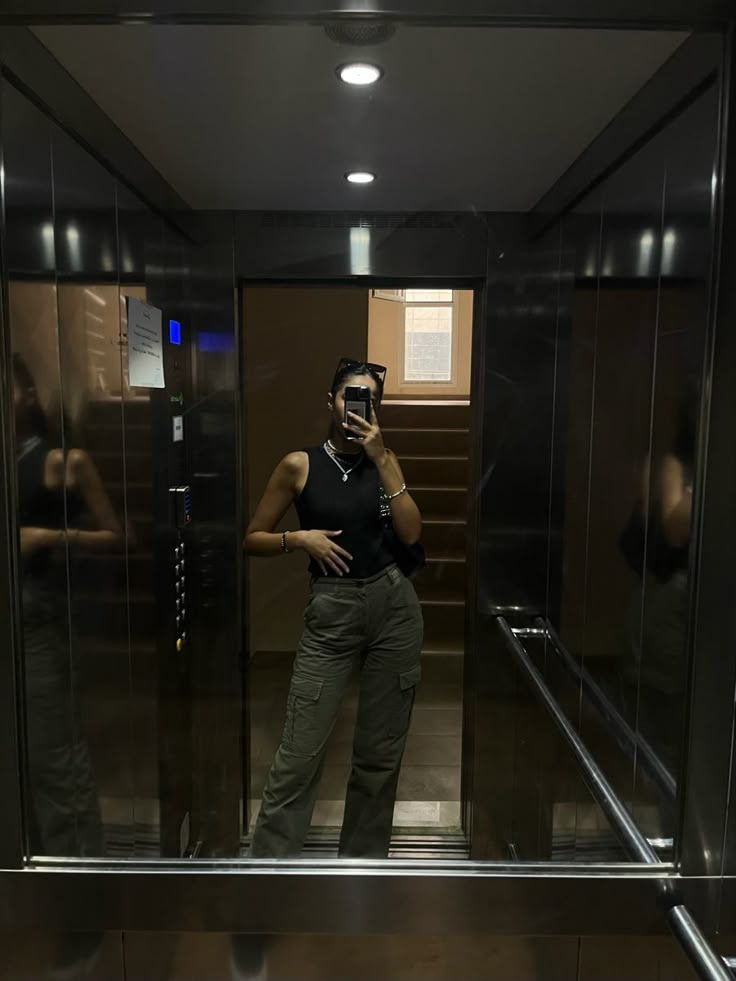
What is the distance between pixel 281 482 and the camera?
5.37 feet

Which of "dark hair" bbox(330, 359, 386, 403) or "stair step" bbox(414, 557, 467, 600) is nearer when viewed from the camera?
"dark hair" bbox(330, 359, 386, 403)

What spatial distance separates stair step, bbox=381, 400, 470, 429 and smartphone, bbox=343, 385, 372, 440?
0.04 m

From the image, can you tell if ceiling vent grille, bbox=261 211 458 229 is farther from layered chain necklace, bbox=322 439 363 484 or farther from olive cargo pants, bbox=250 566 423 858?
olive cargo pants, bbox=250 566 423 858

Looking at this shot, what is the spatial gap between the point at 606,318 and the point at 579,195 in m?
0.29

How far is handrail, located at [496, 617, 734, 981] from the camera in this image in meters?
0.90

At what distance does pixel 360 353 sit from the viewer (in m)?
1.56

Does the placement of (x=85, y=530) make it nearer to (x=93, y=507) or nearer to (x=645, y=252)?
(x=93, y=507)

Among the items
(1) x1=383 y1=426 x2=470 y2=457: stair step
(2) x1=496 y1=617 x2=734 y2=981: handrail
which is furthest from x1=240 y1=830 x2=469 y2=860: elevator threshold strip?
(1) x1=383 y1=426 x2=470 y2=457: stair step

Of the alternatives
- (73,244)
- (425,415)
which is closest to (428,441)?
(425,415)

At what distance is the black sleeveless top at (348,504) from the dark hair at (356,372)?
0.15 m

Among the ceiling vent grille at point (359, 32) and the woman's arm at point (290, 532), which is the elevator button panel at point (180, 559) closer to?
the woman's arm at point (290, 532)

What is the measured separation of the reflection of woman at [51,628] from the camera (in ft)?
3.54

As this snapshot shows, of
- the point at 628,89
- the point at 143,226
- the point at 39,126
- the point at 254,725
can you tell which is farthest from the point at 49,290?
the point at 254,725

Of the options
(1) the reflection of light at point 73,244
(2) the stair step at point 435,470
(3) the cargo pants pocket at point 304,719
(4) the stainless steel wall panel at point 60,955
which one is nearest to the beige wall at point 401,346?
(2) the stair step at point 435,470
